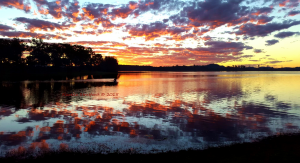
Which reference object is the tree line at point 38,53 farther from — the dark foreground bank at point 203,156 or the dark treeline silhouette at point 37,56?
the dark foreground bank at point 203,156

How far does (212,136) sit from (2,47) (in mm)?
134456

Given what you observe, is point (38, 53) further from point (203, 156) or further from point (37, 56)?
point (203, 156)

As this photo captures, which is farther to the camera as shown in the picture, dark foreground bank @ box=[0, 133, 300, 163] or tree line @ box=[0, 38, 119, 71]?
tree line @ box=[0, 38, 119, 71]

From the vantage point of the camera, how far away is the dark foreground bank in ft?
32.1

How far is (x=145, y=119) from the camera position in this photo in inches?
783

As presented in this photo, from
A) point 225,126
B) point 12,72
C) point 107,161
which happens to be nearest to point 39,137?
point 107,161

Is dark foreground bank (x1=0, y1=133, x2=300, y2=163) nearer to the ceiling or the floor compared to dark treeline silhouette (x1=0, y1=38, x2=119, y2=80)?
nearer to the floor

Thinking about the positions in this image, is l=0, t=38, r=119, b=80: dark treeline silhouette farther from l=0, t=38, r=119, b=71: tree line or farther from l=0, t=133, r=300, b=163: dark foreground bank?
l=0, t=133, r=300, b=163: dark foreground bank

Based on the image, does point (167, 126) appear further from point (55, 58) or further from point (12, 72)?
point (55, 58)

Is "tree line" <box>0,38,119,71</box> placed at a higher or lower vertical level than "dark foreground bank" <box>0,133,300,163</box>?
higher

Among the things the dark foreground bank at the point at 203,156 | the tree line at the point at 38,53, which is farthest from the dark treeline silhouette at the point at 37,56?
the dark foreground bank at the point at 203,156

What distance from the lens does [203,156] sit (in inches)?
411

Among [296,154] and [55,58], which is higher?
[55,58]

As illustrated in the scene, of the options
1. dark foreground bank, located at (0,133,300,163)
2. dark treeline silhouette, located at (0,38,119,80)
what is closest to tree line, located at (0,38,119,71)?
dark treeline silhouette, located at (0,38,119,80)
